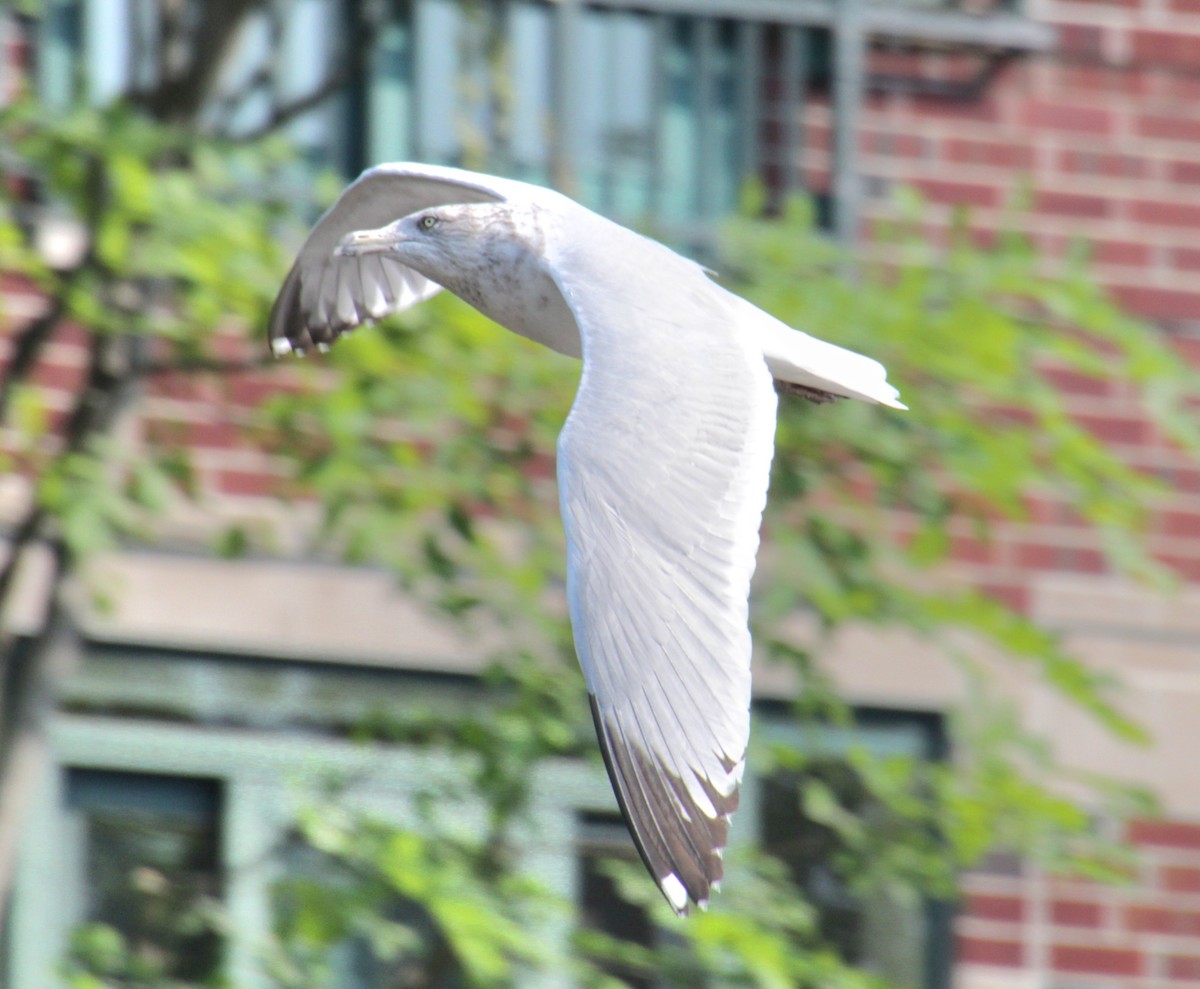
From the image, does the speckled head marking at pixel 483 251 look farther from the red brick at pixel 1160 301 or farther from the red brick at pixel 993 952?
the red brick at pixel 1160 301

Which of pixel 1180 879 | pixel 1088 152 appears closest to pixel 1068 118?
pixel 1088 152

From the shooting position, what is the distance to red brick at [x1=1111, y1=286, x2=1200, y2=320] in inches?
238

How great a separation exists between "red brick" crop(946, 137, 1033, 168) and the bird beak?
8.93 feet

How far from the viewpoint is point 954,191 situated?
606 centimetres

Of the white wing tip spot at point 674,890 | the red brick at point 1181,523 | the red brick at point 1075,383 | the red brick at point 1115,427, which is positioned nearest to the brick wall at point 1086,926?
the red brick at point 1181,523

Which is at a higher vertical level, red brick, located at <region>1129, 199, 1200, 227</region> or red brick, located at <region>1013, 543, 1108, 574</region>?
red brick, located at <region>1129, 199, 1200, 227</region>

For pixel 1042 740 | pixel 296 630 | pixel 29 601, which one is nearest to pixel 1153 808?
pixel 1042 740

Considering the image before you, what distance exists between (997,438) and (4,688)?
186 centimetres

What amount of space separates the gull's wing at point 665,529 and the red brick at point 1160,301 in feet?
9.67

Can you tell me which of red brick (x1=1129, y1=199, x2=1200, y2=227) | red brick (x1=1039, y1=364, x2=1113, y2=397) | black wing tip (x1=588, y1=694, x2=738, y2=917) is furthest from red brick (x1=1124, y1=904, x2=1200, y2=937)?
black wing tip (x1=588, y1=694, x2=738, y2=917)

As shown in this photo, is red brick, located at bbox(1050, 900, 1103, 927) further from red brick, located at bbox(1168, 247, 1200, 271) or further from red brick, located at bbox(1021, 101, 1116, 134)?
red brick, located at bbox(1021, 101, 1116, 134)

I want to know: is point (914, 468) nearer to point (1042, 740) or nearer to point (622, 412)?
point (1042, 740)

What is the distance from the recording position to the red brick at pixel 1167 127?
615 centimetres

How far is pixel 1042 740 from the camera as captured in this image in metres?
4.89
